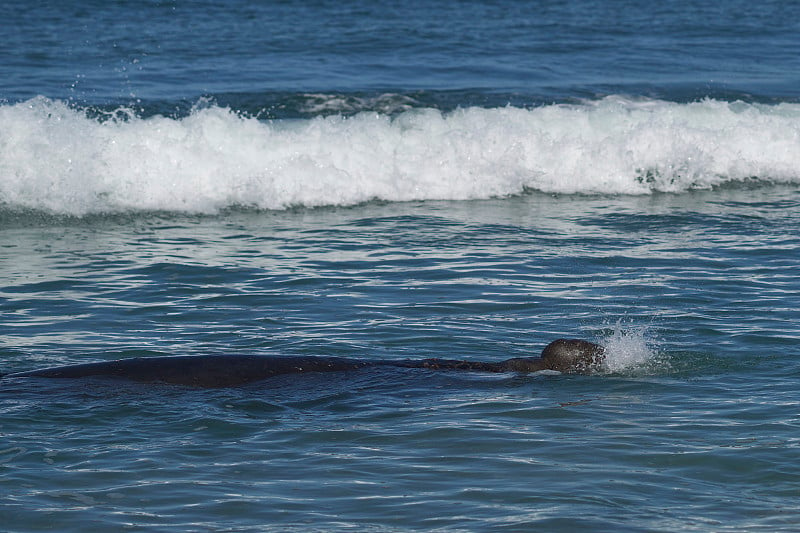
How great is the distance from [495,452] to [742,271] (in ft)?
16.7

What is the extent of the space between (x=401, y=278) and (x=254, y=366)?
359 centimetres

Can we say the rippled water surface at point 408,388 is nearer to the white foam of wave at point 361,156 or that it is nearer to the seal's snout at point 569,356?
the seal's snout at point 569,356

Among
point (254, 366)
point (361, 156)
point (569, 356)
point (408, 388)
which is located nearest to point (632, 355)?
point (569, 356)

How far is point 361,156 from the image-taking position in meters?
15.9

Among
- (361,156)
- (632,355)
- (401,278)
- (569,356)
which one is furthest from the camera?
(361,156)

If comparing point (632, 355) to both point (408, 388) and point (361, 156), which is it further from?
point (361, 156)

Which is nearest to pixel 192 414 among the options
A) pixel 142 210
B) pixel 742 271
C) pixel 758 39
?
pixel 742 271

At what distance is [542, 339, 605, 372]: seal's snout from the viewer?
289 inches

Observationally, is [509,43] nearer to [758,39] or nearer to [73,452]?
[758,39]

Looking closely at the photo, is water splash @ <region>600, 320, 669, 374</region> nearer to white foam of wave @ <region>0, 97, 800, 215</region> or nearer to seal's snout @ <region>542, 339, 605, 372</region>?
→ seal's snout @ <region>542, 339, 605, 372</region>

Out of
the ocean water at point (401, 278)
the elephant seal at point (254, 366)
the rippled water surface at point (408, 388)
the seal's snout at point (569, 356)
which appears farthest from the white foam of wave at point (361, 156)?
the seal's snout at point (569, 356)

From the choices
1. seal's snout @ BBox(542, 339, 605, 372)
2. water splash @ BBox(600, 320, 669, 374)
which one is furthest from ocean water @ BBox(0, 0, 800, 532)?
seal's snout @ BBox(542, 339, 605, 372)

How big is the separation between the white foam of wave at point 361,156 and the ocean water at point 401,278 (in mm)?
45

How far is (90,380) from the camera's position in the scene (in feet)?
22.7
